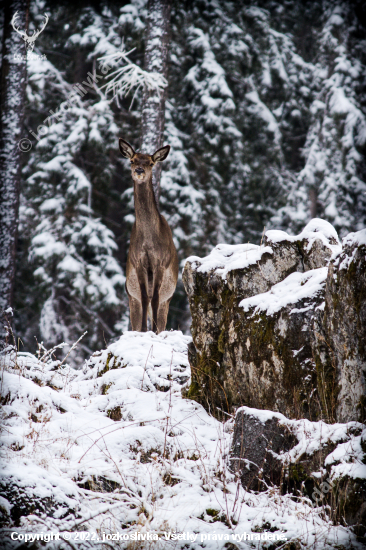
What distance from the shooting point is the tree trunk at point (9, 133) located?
10898 millimetres

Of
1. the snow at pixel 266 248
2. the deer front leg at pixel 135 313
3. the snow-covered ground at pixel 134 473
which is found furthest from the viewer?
the deer front leg at pixel 135 313

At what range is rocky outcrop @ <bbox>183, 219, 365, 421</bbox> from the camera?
411 cm

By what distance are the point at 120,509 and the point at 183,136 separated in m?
15.1

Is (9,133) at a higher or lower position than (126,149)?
higher

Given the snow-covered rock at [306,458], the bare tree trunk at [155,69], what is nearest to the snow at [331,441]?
the snow-covered rock at [306,458]

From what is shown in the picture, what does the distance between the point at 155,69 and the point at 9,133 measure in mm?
3602

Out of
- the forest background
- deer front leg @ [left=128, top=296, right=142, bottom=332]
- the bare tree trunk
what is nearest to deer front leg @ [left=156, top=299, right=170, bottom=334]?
deer front leg @ [left=128, top=296, right=142, bottom=332]

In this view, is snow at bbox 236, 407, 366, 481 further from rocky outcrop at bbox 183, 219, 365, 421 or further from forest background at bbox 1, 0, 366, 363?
forest background at bbox 1, 0, 366, 363

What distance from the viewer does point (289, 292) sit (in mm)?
4656

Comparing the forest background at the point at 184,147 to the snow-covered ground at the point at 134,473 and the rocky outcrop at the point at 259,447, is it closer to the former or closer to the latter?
the snow-covered ground at the point at 134,473

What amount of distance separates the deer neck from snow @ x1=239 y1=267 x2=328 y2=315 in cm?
318

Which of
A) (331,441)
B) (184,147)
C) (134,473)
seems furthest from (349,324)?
(184,147)

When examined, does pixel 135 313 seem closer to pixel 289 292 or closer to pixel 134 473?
pixel 289 292

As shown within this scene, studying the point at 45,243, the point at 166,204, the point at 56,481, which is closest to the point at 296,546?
the point at 56,481
